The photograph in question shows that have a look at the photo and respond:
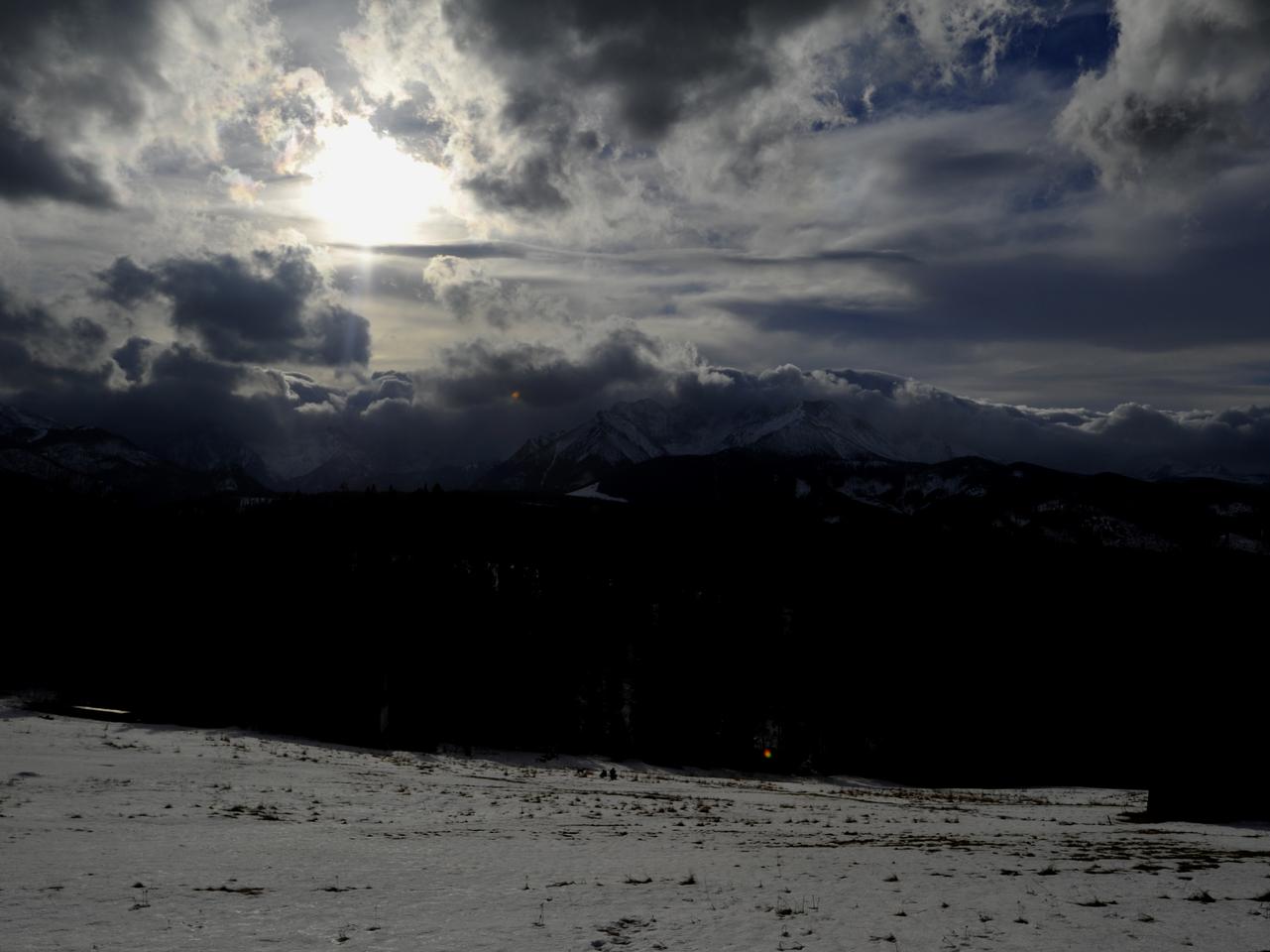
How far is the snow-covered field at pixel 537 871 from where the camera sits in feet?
52.7

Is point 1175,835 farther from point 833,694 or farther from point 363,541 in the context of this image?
point 363,541

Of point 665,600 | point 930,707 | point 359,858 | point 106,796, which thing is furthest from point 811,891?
point 665,600

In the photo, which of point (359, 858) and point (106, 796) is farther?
point (106, 796)

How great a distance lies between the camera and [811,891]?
20.5 m

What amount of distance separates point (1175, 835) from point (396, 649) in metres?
89.6

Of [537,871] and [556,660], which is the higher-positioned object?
[556,660]

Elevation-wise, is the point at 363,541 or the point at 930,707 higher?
the point at 363,541

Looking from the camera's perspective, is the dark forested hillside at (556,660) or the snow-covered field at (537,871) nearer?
the snow-covered field at (537,871)

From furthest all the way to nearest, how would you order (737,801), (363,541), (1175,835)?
(363,541) < (737,801) < (1175,835)

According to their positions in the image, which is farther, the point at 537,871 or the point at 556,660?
the point at 556,660

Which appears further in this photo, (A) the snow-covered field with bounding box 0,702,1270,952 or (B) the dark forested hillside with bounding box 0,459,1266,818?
(B) the dark forested hillside with bounding box 0,459,1266,818

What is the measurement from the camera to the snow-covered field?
16078 millimetres

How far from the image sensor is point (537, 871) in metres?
23.0

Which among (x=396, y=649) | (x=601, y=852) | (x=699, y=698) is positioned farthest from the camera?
(x=699, y=698)
